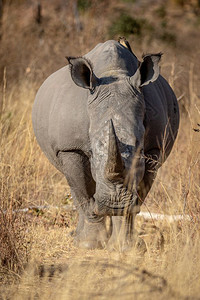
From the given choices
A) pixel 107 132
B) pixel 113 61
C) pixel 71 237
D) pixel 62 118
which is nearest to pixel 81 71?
pixel 113 61

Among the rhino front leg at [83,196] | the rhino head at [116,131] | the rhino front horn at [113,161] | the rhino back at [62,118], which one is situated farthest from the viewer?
the rhino front leg at [83,196]

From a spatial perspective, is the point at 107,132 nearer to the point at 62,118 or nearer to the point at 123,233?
the point at 62,118

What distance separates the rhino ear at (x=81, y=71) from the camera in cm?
410

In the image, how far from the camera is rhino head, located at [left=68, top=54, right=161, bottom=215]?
371cm

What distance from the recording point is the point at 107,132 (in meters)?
3.81

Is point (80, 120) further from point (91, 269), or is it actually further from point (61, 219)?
point (61, 219)

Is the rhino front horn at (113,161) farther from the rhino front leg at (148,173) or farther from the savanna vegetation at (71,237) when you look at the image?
the rhino front leg at (148,173)

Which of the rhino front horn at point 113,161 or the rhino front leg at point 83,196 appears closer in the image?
the rhino front horn at point 113,161

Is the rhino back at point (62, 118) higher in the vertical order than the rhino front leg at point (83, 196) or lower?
higher

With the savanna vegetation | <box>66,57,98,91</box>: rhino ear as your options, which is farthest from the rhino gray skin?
the savanna vegetation

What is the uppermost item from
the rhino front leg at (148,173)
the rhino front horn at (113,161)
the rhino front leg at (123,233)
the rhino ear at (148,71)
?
the rhino ear at (148,71)

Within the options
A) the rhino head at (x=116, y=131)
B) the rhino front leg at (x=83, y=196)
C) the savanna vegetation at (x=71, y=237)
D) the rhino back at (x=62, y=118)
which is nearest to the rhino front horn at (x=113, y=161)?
the rhino head at (x=116, y=131)

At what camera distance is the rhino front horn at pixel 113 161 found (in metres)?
3.50

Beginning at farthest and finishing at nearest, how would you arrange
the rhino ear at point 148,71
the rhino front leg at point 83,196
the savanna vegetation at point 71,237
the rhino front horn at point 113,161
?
the rhino front leg at point 83,196
the rhino ear at point 148,71
the rhino front horn at point 113,161
the savanna vegetation at point 71,237
